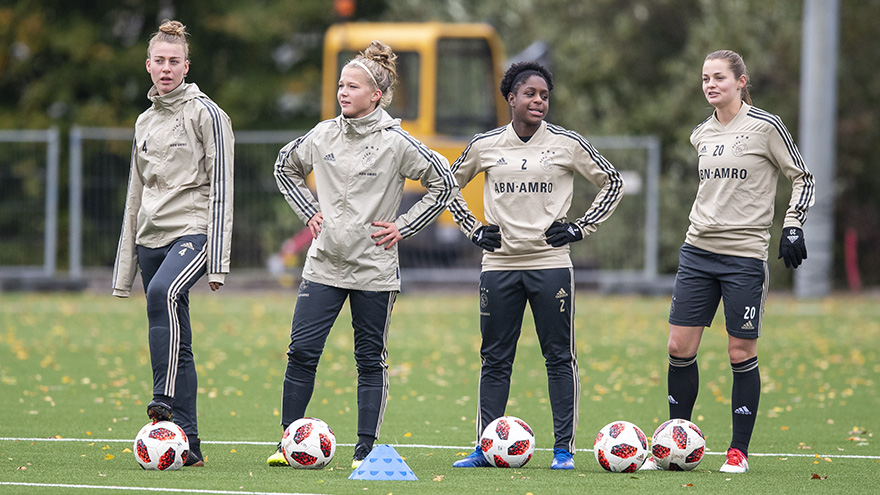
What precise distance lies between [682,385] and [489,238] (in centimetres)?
139

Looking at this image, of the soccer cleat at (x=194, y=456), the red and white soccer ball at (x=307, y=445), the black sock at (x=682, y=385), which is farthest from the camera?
the black sock at (x=682, y=385)

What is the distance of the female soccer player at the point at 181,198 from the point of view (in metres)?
6.69

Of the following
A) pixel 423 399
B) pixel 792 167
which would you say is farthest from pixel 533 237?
pixel 423 399

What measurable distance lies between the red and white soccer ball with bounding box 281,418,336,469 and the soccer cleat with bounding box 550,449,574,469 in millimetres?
1190

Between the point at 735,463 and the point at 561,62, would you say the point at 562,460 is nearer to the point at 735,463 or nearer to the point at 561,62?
the point at 735,463

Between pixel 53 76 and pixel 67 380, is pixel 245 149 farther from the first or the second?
pixel 67 380

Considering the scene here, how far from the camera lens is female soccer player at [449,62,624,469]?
6918mm

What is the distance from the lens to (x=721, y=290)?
23.2ft

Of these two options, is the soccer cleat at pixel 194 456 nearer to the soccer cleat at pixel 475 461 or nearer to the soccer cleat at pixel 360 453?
the soccer cleat at pixel 360 453

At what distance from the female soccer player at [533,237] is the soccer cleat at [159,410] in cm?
156

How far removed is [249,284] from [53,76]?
783 cm

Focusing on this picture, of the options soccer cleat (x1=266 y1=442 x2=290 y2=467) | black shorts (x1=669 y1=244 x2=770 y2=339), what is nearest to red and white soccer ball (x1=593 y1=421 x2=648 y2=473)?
black shorts (x1=669 y1=244 x2=770 y2=339)

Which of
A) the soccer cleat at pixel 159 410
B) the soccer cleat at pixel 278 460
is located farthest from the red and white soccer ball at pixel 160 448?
the soccer cleat at pixel 278 460

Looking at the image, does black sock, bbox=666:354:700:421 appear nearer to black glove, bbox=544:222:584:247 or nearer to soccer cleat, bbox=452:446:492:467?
black glove, bbox=544:222:584:247
